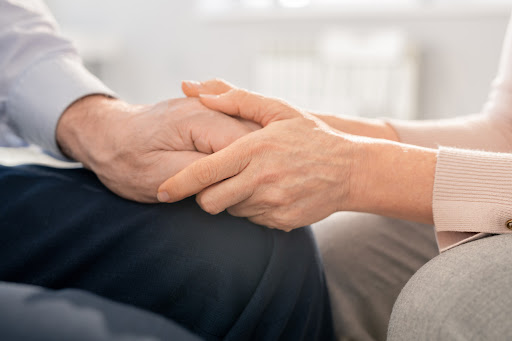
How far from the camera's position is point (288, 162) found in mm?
607

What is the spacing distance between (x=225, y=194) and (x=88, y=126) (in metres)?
0.25

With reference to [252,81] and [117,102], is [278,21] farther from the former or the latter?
[117,102]

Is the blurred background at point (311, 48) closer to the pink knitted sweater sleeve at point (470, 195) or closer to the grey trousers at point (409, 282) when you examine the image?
the grey trousers at point (409, 282)

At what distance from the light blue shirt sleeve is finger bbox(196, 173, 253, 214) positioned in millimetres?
281

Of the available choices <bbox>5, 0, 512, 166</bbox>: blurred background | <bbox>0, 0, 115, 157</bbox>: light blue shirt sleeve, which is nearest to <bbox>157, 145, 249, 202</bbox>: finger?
<bbox>0, 0, 115, 157</bbox>: light blue shirt sleeve

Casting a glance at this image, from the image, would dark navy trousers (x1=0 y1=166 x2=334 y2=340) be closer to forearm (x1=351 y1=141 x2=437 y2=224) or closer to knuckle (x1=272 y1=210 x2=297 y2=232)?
knuckle (x1=272 y1=210 x2=297 y2=232)

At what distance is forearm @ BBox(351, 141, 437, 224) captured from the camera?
62 cm

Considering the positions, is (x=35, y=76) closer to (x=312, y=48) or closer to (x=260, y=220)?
(x=260, y=220)

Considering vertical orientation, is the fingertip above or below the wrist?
above

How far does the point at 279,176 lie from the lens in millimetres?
606

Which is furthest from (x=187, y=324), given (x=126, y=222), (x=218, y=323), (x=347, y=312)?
Answer: (x=347, y=312)

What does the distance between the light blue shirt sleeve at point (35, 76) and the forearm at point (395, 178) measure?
41 centimetres

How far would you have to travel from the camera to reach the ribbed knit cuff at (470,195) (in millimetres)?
568

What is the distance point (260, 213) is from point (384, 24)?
105 inches
